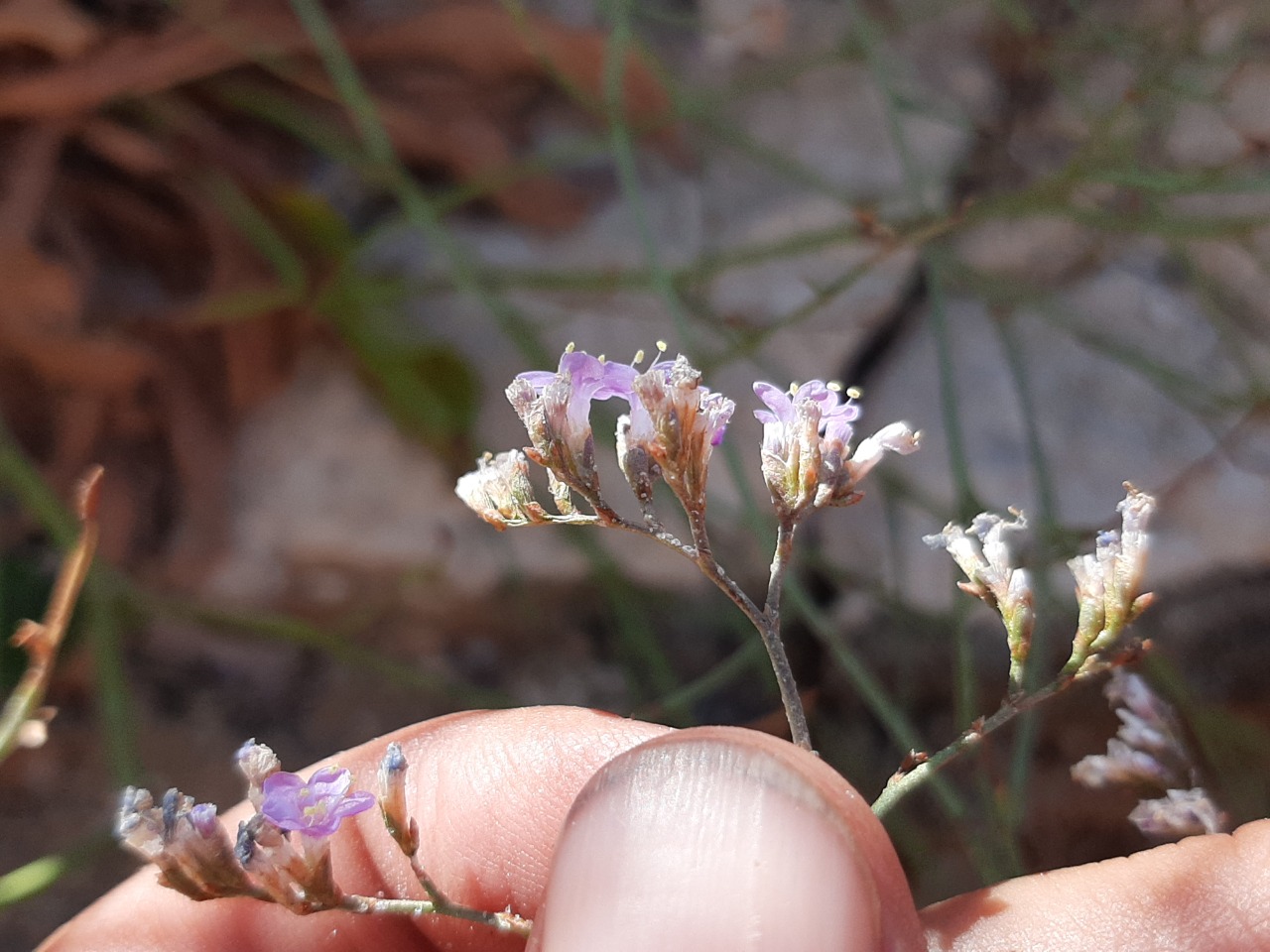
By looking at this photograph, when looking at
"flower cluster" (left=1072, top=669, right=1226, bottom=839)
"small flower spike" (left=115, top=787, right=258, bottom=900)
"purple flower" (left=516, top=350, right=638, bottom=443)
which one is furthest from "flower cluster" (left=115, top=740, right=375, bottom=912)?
"flower cluster" (left=1072, top=669, right=1226, bottom=839)

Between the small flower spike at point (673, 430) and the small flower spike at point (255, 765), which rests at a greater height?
the small flower spike at point (673, 430)

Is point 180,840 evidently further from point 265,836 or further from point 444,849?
point 444,849

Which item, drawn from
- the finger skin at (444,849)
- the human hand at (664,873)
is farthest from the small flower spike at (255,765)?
the finger skin at (444,849)

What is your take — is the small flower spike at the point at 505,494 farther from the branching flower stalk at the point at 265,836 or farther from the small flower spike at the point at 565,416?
the branching flower stalk at the point at 265,836

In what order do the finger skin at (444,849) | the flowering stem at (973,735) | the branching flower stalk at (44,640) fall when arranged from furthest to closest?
Answer: 1. the finger skin at (444,849)
2. the branching flower stalk at (44,640)
3. the flowering stem at (973,735)

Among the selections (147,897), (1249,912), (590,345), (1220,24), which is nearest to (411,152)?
(590,345)

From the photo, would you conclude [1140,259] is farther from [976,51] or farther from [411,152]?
[411,152]

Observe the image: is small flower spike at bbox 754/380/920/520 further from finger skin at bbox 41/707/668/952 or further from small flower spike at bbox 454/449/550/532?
finger skin at bbox 41/707/668/952
